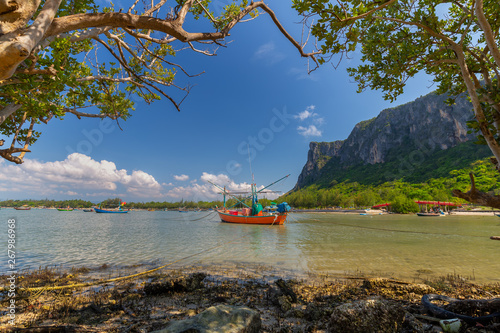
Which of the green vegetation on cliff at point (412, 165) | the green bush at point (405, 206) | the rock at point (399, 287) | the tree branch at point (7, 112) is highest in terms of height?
the green vegetation on cliff at point (412, 165)

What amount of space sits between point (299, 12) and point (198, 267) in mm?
9669

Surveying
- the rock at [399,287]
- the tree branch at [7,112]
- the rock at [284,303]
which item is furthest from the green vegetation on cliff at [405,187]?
the tree branch at [7,112]

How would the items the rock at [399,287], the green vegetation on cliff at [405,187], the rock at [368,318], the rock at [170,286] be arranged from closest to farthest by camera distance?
the rock at [368,318]
the rock at [399,287]
the rock at [170,286]
the green vegetation on cliff at [405,187]

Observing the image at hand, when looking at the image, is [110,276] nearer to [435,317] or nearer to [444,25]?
[435,317]

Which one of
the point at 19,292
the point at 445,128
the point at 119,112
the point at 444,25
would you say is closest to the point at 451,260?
the point at 444,25

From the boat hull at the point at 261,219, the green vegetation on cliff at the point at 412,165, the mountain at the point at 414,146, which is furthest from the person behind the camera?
the mountain at the point at 414,146

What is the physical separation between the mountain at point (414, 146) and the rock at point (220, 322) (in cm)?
14133

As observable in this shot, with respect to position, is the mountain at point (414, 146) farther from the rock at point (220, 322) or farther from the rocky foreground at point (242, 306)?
the rock at point (220, 322)

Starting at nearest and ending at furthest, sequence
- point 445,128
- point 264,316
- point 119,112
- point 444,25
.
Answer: point 264,316 → point 444,25 → point 119,112 → point 445,128

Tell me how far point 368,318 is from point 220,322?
7.58ft

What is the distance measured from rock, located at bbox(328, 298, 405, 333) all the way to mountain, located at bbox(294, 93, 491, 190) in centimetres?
13973

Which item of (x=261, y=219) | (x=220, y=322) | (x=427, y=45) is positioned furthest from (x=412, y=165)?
(x=220, y=322)

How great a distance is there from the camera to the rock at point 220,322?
2.83 metres

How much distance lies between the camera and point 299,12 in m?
3.75
